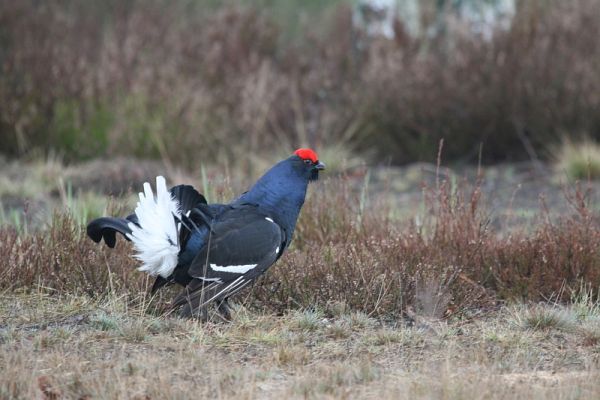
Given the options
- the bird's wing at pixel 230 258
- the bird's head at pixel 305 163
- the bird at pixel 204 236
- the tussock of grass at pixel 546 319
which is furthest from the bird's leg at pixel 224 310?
the tussock of grass at pixel 546 319

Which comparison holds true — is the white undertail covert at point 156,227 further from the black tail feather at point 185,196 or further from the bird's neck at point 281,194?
the bird's neck at point 281,194

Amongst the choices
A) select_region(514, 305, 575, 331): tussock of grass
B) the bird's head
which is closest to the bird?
the bird's head

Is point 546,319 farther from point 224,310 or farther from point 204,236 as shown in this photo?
point 204,236

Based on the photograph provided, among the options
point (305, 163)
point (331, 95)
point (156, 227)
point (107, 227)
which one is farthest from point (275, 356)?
point (331, 95)

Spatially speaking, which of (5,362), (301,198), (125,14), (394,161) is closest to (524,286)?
(301,198)

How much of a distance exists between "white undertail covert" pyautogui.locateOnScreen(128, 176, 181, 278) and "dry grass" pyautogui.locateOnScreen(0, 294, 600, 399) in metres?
0.32

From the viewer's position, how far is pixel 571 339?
4.43 m

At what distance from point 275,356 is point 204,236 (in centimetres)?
87

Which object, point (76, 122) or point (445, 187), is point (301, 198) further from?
point (76, 122)

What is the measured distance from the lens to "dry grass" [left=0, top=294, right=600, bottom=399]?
3545mm

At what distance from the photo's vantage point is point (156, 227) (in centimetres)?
445

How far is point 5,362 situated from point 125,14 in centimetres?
1133

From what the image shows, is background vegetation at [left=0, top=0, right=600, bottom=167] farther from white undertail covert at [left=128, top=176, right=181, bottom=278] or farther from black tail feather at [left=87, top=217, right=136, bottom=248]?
white undertail covert at [left=128, top=176, right=181, bottom=278]

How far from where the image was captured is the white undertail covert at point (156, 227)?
4445 mm
